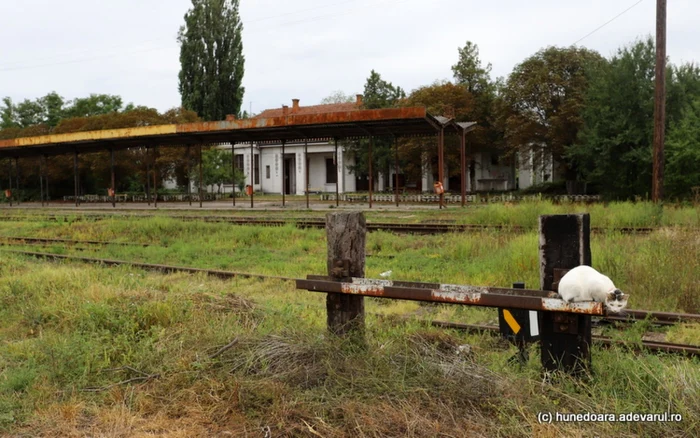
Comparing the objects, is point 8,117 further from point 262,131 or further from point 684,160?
point 684,160

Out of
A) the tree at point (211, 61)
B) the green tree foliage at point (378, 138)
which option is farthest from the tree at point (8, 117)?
the green tree foliage at point (378, 138)

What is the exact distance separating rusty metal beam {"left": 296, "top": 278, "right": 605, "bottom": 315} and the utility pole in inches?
636

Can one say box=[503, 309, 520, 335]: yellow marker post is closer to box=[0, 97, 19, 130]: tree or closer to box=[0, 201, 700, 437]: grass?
box=[0, 201, 700, 437]: grass

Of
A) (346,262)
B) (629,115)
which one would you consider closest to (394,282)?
(346,262)

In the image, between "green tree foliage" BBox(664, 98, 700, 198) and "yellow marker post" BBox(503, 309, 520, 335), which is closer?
"yellow marker post" BBox(503, 309, 520, 335)

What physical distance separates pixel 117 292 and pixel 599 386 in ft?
17.1

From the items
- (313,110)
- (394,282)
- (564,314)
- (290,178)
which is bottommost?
(564,314)

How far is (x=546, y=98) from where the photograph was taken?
112 feet

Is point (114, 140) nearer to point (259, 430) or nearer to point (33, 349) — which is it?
point (33, 349)

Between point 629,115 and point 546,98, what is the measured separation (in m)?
8.94

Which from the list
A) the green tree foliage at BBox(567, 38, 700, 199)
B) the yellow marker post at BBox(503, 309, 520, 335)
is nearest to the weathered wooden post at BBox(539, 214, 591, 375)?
the yellow marker post at BBox(503, 309, 520, 335)

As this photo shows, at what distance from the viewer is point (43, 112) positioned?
182 ft

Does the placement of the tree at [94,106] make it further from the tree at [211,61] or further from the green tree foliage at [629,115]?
the green tree foliage at [629,115]

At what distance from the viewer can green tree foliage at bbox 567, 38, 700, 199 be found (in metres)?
24.9
